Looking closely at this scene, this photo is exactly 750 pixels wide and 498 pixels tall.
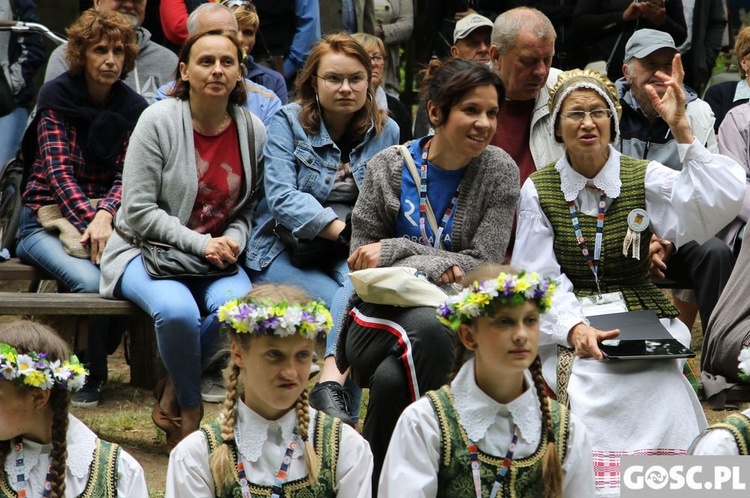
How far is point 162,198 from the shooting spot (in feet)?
19.3

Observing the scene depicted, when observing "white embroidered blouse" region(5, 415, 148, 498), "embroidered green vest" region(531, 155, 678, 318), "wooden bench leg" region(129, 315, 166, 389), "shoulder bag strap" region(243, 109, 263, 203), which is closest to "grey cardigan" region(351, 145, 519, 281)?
"embroidered green vest" region(531, 155, 678, 318)

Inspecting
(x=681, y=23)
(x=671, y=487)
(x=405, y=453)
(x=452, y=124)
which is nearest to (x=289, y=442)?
(x=405, y=453)

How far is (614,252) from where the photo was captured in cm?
508

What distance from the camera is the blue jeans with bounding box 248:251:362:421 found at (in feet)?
18.1

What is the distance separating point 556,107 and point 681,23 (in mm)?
3543

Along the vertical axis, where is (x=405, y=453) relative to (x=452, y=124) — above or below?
below

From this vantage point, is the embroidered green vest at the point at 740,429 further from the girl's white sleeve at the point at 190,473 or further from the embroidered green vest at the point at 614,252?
the girl's white sleeve at the point at 190,473

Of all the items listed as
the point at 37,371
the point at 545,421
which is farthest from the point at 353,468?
the point at 37,371

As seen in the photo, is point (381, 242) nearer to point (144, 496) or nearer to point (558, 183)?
point (558, 183)

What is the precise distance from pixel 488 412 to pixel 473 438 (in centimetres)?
10

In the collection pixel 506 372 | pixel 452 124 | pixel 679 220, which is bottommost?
pixel 506 372

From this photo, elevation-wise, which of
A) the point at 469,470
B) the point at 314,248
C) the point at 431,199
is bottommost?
the point at 469,470

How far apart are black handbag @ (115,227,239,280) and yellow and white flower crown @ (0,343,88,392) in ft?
6.27

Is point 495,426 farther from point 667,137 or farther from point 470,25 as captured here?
point 470,25
